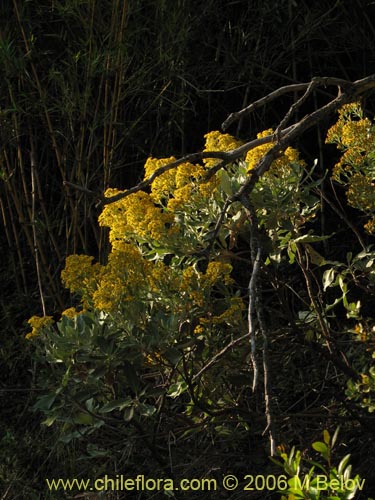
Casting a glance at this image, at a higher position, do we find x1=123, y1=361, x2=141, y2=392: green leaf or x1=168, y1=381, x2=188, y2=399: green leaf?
x1=123, y1=361, x2=141, y2=392: green leaf

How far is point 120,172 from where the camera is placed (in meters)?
3.85

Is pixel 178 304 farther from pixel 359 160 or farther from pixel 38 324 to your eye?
pixel 359 160

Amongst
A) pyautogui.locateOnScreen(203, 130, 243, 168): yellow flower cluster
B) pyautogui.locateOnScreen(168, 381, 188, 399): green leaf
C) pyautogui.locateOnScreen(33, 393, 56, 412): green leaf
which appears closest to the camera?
pyautogui.locateOnScreen(33, 393, 56, 412): green leaf

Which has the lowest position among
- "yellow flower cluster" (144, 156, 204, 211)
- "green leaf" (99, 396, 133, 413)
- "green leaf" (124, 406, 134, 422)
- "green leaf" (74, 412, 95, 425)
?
"green leaf" (74, 412, 95, 425)

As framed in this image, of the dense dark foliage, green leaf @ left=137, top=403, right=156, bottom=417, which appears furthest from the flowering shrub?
the dense dark foliage

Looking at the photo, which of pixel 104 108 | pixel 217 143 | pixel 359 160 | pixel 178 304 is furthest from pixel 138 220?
pixel 104 108

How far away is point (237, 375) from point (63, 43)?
1.73m

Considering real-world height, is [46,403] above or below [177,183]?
below

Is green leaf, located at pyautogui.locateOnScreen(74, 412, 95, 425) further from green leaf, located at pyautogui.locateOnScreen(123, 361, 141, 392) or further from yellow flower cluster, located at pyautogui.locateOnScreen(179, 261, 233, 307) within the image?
yellow flower cluster, located at pyautogui.locateOnScreen(179, 261, 233, 307)

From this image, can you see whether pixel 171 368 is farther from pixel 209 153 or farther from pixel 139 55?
pixel 139 55

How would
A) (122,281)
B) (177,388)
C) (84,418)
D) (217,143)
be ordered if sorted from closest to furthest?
(122,281) → (84,418) → (177,388) → (217,143)

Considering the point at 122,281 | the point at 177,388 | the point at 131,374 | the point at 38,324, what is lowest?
the point at 177,388

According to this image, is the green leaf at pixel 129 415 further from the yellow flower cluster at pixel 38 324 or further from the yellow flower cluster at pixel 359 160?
the yellow flower cluster at pixel 359 160

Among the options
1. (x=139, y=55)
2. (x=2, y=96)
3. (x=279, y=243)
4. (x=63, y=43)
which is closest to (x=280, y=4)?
(x=139, y=55)
